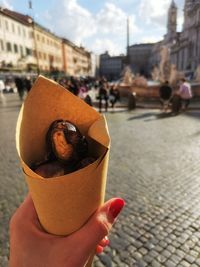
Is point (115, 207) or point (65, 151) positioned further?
point (115, 207)

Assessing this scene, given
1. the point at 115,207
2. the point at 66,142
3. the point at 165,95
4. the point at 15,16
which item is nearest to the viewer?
the point at 66,142

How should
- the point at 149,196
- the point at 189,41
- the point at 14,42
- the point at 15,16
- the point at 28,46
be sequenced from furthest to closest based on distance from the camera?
the point at 189,41
the point at 28,46
the point at 15,16
the point at 14,42
the point at 149,196

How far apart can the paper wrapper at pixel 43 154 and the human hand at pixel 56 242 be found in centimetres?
4

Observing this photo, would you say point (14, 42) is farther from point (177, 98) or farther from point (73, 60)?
point (73, 60)

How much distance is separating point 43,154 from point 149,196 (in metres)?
3.10

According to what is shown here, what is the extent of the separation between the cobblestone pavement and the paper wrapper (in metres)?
1.66

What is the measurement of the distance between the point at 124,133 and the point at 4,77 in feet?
108

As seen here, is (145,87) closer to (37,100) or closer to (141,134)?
(141,134)

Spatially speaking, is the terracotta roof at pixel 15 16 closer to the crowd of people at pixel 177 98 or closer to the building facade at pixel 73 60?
the building facade at pixel 73 60

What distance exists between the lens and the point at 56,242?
1645 mm

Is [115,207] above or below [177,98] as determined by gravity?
above

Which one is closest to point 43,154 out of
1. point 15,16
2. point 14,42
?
point 14,42

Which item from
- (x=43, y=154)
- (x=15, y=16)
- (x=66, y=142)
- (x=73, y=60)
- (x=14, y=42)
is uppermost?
(x=15, y=16)

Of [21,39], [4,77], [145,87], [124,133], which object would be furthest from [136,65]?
[124,133]
